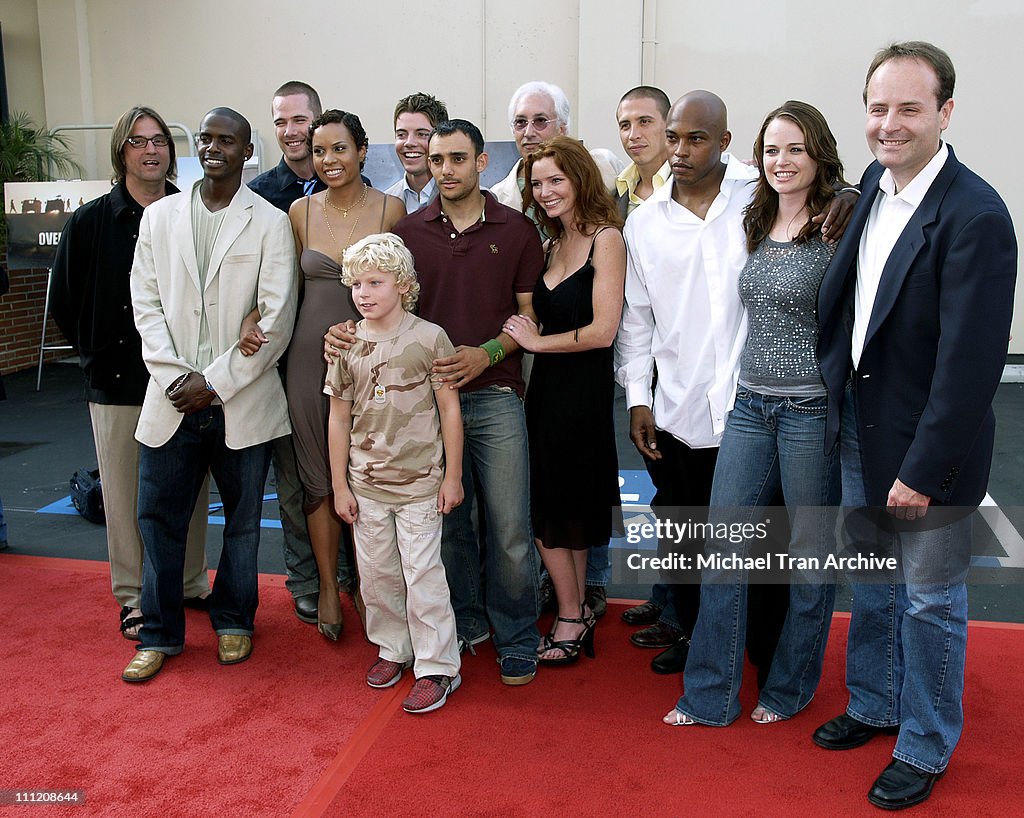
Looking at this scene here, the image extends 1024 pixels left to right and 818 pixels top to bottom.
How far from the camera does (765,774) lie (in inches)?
102

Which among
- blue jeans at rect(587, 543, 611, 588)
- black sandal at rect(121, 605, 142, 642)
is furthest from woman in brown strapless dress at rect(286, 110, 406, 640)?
blue jeans at rect(587, 543, 611, 588)

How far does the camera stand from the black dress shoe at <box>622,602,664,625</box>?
11.8 ft

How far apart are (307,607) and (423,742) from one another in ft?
3.45

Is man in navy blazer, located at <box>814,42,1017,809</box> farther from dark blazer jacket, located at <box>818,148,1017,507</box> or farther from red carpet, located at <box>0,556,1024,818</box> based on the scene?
red carpet, located at <box>0,556,1024,818</box>

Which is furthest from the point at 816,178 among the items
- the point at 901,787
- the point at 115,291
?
the point at 115,291

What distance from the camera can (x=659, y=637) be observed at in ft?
11.1

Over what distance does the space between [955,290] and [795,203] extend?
58cm

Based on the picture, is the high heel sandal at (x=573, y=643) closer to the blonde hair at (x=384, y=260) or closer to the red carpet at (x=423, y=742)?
the red carpet at (x=423, y=742)

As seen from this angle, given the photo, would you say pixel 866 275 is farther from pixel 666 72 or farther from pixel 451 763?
pixel 666 72

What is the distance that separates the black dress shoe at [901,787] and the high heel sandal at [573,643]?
3.56ft

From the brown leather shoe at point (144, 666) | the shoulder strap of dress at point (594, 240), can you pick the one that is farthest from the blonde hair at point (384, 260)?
the brown leather shoe at point (144, 666)

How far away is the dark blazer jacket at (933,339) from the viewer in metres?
2.19

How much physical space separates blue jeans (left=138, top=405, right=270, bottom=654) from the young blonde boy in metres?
0.47

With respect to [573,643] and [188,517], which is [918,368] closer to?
[573,643]
